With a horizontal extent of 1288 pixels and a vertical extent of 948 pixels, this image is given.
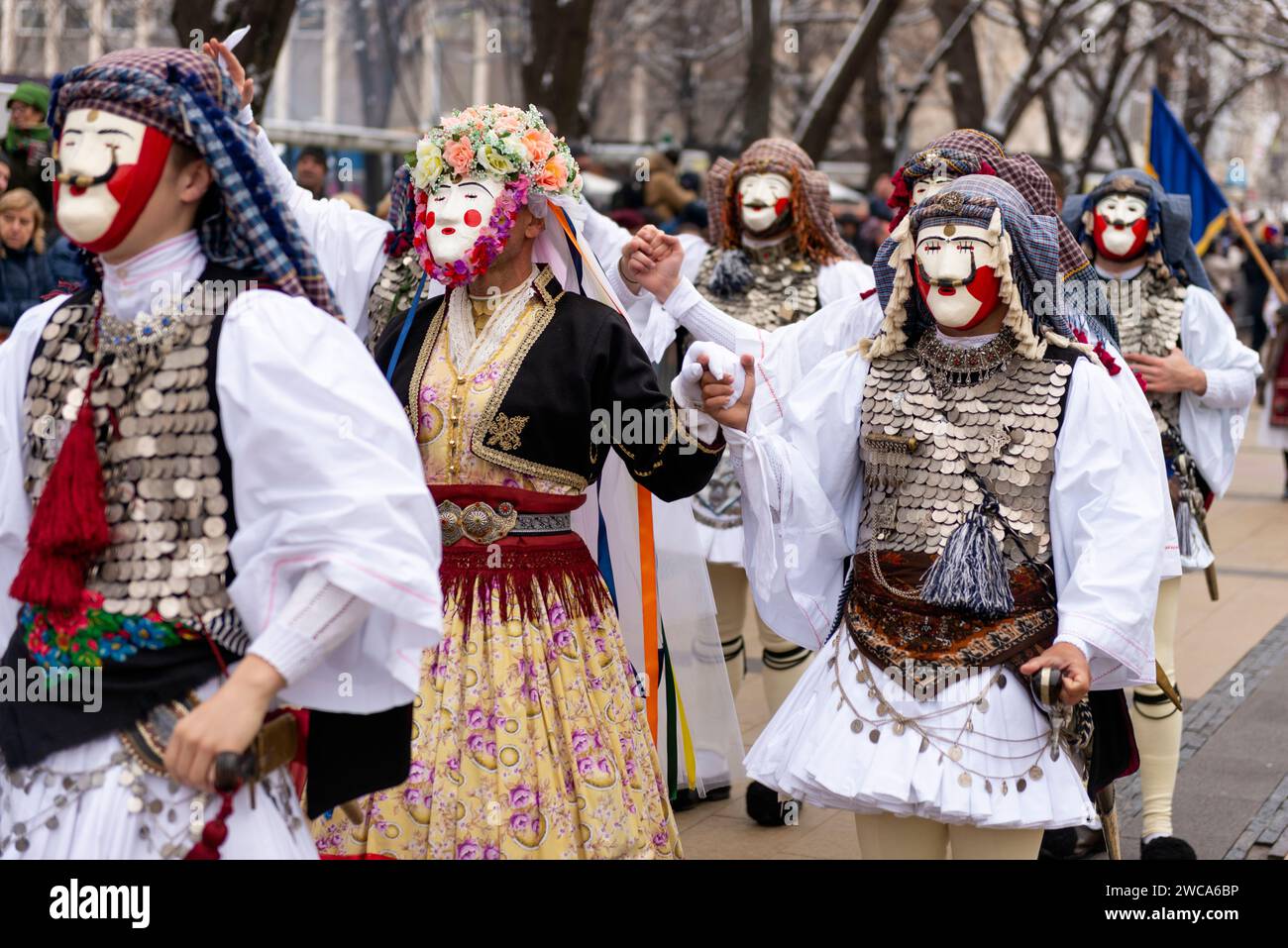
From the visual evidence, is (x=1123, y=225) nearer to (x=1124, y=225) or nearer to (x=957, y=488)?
(x=1124, y=225)

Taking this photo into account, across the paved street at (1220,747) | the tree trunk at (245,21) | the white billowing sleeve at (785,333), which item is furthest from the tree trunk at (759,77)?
the white billowing sleeve at (785,333)

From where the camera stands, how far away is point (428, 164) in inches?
166

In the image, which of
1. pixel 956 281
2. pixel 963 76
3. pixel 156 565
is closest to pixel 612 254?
pixel 956 281

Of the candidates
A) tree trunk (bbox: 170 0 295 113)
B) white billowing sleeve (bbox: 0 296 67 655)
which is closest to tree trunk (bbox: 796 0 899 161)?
tree trunk (bbox: 170 0 295 113)

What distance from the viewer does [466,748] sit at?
3920 millimetres

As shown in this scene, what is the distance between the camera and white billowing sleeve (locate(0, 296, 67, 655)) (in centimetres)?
296

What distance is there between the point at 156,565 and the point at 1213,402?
167 inches

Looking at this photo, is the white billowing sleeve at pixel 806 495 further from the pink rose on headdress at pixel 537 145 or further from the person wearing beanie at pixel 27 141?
the person wearing beanie at pixel 27 141

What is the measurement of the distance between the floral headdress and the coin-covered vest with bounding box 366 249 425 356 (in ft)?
1.78

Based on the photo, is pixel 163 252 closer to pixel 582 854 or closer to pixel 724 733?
pixel 582 854

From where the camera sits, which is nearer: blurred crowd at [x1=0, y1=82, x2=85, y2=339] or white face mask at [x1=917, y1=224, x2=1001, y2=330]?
white face mask at [x1=917, y1=224, x2=1001, y2=330]

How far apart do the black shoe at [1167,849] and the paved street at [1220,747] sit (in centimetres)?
12

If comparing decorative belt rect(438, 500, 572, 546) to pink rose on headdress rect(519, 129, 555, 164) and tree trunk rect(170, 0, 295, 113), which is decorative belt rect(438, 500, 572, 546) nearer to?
pink rose on headdress rect(519, 129, 555, 164)

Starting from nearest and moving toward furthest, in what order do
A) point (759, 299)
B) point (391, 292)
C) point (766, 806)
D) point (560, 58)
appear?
point (391, 292), point (766, 806), point (759, 299), point (560, 58)
